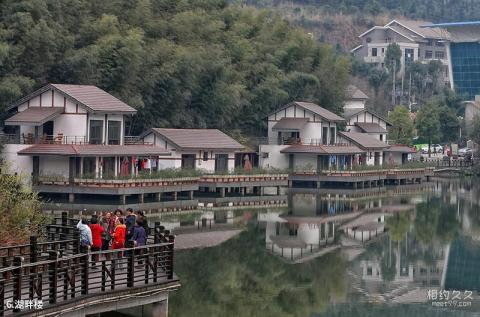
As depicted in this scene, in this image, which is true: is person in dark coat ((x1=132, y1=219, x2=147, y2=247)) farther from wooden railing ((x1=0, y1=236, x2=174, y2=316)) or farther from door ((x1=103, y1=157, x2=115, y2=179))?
door ((x1=103, y1=157, x2=115, y2=179))

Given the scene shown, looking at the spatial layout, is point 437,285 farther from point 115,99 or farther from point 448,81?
point 448,81

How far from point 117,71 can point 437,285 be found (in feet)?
101

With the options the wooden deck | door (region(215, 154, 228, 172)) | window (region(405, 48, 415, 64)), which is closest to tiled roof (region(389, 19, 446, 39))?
window (region(405, 48, 415, 64))

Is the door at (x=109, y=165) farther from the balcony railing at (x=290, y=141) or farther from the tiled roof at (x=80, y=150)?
the balcony railing at (x=290, y=141)

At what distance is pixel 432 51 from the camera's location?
132250 mm

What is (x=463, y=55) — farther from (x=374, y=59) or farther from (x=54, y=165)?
(x=54, y=165)

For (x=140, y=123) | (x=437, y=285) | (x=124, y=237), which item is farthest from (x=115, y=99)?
(x=124, y=237)

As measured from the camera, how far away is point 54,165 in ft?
171

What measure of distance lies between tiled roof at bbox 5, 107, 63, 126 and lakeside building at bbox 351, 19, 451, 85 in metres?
79.1

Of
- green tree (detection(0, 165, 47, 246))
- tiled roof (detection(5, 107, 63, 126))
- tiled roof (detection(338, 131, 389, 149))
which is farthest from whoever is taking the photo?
tiled roof (detection(338, 131, 389, 149))

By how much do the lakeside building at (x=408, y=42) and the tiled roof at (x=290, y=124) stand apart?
5616 cm

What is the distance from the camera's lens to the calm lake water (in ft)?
92.6

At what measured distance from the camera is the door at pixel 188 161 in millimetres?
60062

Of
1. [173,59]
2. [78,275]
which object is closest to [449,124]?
[173,59]
